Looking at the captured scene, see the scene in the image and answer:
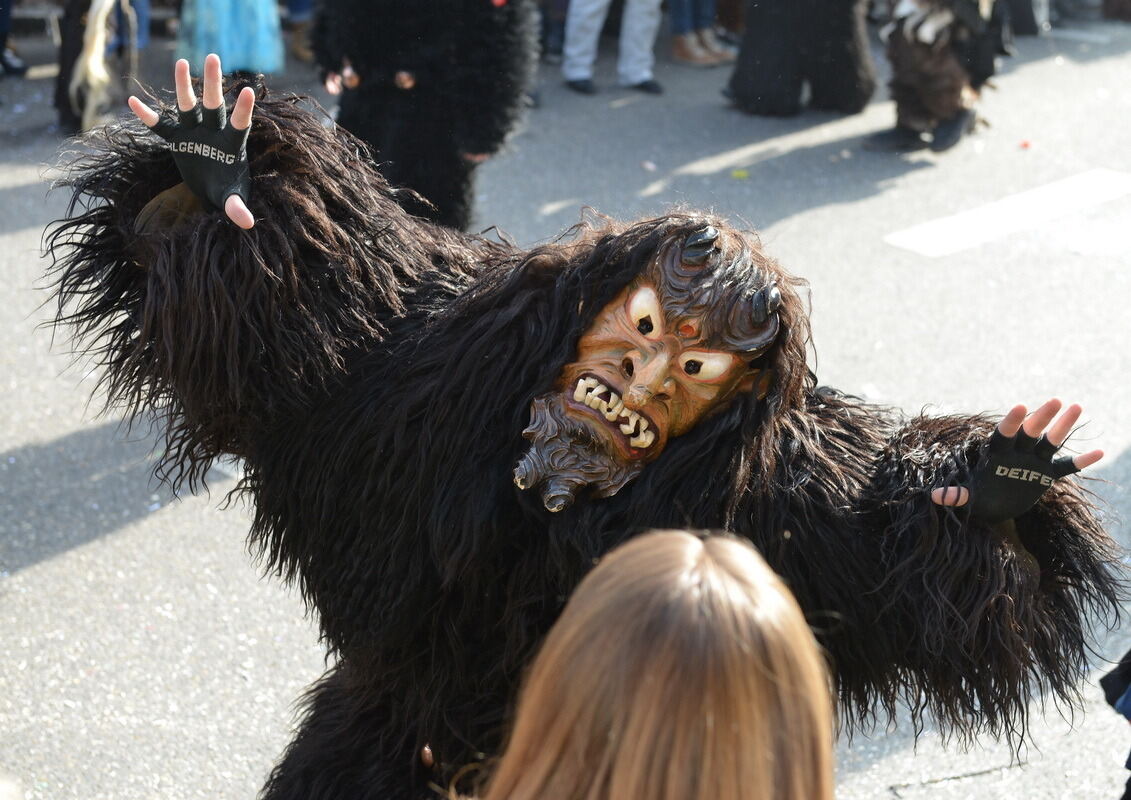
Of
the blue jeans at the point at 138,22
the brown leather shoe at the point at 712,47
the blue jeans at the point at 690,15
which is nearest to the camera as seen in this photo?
the blue jeans at the point at 138,22

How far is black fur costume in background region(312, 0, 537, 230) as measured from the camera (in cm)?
347

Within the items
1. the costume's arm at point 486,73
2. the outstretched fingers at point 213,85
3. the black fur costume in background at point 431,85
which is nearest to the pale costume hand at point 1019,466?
the outstretched fingers at point 213,85

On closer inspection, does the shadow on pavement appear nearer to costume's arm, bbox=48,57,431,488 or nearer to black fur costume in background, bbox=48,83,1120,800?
costume's arm, bbox=48,57,431,488

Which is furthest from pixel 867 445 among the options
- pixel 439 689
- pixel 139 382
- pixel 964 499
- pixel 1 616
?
pixel 1 616

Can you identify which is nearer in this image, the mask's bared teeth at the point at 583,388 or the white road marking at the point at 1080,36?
the mask's bared teeth at the point at 583,388

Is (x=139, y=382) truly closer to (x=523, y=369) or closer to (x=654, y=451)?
(x=523, y=369)

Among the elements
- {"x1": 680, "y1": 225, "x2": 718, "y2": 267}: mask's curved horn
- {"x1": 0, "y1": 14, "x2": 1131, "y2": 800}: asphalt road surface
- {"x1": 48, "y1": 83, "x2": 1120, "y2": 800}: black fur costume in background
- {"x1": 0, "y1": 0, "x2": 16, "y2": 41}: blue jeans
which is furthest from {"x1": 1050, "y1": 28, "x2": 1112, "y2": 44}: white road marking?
{"x1": 680, "y1": 225, "x2": 718, "y2": 267}: mask's curved horn

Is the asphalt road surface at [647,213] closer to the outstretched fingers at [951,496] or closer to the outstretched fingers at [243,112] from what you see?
the outstretched fingers at [951,496]

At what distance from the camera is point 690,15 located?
7.80 m

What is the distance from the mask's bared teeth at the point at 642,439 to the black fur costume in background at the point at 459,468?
3cm

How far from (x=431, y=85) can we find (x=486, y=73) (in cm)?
18

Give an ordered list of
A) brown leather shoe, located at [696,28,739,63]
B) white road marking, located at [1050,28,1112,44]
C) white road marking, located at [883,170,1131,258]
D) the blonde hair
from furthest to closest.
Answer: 1. white road marking, located at [1050,28,1112,44]
2. brown leather shoe, located at [696,28,739,63]
3. white road marking, located at [883,170,1131,258]
4. the blonde hair

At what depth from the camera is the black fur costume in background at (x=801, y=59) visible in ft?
21.7

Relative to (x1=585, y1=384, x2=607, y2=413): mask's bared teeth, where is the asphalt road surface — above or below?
below
